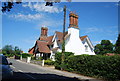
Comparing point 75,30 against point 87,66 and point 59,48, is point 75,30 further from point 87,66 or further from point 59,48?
point 87,66

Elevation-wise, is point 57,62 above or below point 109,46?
below

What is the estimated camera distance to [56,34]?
1591 inches

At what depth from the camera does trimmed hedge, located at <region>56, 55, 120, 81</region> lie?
14.8 metres

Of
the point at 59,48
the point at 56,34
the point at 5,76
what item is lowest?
the point at 5,76

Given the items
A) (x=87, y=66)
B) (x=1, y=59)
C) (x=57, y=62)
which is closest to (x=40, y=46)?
(x=57, y=62)

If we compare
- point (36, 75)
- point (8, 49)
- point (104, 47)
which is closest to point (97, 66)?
point (36, 75)

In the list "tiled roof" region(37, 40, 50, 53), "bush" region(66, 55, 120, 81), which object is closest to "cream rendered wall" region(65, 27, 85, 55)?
"tiled roof" region(37, 40, 50, 53)

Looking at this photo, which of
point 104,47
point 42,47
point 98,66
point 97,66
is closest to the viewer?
point 98,66

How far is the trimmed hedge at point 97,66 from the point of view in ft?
48.5

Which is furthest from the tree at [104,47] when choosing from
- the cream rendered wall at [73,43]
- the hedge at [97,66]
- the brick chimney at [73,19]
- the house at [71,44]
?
the hedge at [97,66]

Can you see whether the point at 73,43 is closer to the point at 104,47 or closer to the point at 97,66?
the point at 97,66

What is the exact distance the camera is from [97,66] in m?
17.1

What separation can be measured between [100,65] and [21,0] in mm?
11439

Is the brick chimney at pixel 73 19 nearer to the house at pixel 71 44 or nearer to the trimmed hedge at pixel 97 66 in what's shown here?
the house at pixel 71 44
